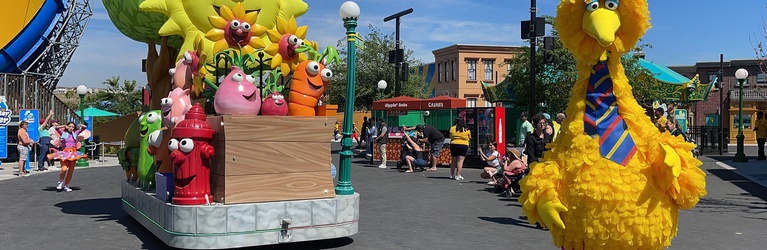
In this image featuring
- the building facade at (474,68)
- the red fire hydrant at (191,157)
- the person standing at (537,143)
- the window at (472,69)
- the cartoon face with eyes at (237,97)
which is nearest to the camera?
the red fire hydrant at (191,157)

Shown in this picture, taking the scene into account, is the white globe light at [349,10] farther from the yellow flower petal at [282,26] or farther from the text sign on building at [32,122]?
the text sign on building at [32,122]

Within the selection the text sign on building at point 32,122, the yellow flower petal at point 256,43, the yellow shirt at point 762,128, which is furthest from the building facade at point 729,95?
the yellow flower petal at point 256,43

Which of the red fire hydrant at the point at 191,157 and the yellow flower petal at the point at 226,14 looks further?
the yellow flower petal at the point at 226,14

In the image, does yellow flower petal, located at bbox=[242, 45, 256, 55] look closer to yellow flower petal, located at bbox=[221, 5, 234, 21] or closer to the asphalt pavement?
yellow flower petal, located at bbox=[221, 5, 234, 21]

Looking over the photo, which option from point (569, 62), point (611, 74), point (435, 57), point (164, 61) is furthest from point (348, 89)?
point (435, 57)

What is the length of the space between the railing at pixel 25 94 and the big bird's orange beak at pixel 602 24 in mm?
21550

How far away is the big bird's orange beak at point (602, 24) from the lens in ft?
12.5

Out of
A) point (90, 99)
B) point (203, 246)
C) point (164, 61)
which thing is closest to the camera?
point (203, 246)

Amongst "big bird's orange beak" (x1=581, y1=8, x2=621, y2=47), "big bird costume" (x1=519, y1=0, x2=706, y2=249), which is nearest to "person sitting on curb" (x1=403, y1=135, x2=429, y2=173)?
"big bird costume" (x1=519, y1=0, x2=706, y2=249)

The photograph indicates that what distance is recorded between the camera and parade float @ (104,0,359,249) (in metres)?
6.43

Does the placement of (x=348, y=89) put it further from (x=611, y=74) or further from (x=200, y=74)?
(x=611, y=74)

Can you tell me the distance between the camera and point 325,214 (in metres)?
7.00

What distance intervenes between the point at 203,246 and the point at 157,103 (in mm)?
3998

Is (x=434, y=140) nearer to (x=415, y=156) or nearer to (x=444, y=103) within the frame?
(x=415, y=156)
